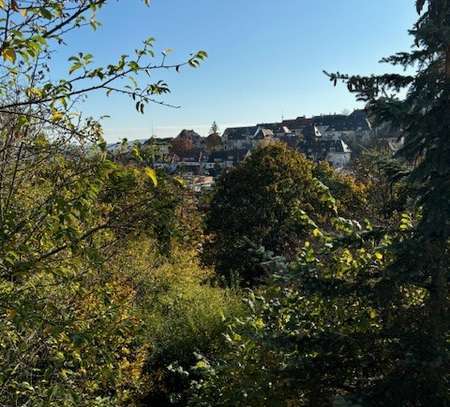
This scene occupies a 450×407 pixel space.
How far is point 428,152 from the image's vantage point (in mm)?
3961

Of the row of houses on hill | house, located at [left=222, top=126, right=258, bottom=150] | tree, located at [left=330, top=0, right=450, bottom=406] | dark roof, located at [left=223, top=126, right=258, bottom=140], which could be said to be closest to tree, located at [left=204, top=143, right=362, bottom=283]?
tree, located at [left=330, top=0, right=450, bottom=406]

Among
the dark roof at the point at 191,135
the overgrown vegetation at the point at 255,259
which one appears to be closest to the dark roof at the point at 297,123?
the dark roof at the point at 191,135

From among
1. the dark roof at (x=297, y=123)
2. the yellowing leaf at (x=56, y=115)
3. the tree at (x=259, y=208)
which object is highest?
the dark roof at (x=297, y=123)

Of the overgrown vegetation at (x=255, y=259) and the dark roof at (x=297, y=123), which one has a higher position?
the dark roof at (x=297, y=123)

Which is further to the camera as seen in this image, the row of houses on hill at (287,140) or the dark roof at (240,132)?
the dark roof at (240,132)

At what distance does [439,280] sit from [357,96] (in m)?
1.76

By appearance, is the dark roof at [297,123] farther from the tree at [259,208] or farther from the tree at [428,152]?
the tree at [428,152]

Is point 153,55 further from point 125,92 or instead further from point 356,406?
point 356,406

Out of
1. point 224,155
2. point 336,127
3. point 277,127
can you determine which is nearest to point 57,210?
point 224,155

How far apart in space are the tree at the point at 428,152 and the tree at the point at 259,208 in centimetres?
1245

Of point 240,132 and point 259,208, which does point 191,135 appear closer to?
point 240,132

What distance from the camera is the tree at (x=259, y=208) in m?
17.1

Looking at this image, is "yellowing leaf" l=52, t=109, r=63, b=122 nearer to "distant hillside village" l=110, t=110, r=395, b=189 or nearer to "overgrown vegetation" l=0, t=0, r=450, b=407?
"overgrown vegetation" l=0, t=0, r=450, b=407

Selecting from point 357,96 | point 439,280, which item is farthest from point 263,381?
point 357,96
